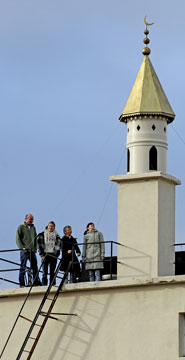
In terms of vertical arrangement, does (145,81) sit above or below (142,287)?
above

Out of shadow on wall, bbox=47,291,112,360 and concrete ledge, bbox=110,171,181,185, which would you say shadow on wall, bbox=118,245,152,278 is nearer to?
shadow on wall, bbox=47,291,112,360

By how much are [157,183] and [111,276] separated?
2754 millimetres

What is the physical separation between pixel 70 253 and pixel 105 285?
5.19 feet

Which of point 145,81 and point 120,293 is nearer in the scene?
point 120,293

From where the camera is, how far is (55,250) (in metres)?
35.8

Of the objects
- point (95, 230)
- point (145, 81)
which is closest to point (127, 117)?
point (145, 81)

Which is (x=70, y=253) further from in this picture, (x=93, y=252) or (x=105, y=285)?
(x=105, y=285)

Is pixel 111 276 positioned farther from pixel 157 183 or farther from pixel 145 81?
pixel 145 81

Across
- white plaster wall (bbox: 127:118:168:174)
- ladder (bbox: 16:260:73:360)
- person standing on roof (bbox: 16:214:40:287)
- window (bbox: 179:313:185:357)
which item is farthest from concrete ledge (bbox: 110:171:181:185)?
window (bbox: 179:313:185:357)

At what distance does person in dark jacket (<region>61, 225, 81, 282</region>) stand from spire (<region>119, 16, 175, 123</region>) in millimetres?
Result: 3729

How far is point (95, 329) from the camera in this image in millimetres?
34406

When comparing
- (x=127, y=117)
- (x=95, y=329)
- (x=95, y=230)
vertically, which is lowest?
(x=95, y=329)

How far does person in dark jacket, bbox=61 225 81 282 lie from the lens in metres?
35.4

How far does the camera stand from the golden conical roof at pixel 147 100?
36406 mm
